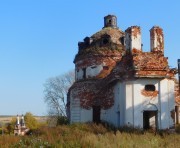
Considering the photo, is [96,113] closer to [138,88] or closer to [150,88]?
[138,88]

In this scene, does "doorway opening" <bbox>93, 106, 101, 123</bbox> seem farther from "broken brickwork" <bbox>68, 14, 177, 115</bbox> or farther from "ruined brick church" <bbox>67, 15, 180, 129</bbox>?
"broken brickwork" <bbox>68, 14, 177, 115</bbox>

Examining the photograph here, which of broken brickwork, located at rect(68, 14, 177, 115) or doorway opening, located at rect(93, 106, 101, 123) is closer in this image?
broken brickwork, located at rect(68, 14, 177, 115)

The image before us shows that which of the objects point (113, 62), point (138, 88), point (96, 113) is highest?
point (113, 62)

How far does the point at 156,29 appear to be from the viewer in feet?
88.0

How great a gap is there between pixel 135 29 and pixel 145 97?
516cm

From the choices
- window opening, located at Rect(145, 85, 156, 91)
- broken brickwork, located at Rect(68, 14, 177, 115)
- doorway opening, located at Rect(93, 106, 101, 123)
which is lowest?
doorway opening, located at Rect(93, 106, 101, 123)

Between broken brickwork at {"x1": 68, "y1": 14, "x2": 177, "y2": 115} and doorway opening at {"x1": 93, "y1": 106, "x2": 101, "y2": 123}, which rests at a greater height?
broken brickwork at {"x1": 68, "y1": 14, "x2": 177, "y2": 115}

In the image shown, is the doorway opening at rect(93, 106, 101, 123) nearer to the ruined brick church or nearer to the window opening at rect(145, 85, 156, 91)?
the ruined brick church

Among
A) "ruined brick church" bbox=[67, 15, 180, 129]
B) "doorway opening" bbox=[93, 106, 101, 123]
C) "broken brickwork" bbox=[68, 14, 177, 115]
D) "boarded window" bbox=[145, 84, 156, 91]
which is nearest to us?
"ruined brick church" bbox=[67, 15, 180, 129]

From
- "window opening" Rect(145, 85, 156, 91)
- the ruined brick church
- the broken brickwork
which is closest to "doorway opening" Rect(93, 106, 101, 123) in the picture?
the ruined brick church

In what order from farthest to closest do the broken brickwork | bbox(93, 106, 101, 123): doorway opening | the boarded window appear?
bbox(93, 106, 101, 123): doorway opening
the boarded window
the broken brickwork

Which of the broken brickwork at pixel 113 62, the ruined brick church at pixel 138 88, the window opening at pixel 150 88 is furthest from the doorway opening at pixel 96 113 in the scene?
the window opening at pixel 150 88

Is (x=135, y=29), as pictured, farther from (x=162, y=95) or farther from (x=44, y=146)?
(x=44, y=146)

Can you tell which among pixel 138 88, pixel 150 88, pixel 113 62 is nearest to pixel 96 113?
pixel 113 62
